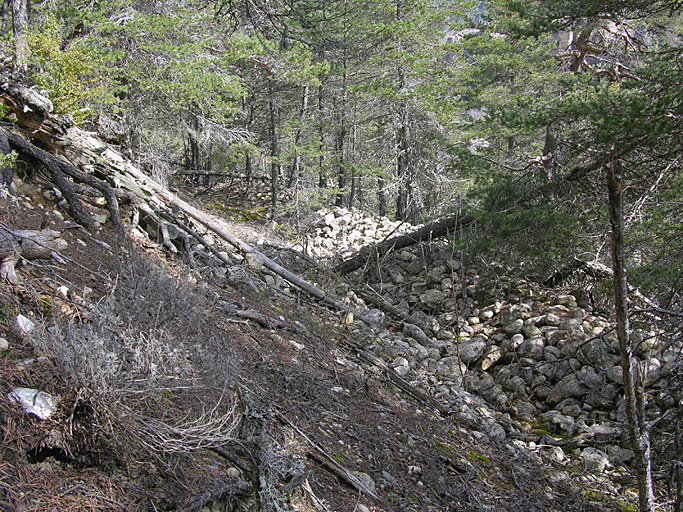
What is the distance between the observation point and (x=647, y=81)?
560 centimetres

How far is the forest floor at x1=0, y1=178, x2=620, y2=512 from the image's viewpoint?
2420mm

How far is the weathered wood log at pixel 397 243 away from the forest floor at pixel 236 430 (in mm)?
4336

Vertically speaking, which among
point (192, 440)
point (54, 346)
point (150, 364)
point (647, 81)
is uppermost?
point (647, 81)

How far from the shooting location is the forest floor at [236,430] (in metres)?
2.42

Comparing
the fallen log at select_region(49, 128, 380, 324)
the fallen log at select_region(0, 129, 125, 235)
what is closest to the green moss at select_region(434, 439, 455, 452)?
the fallen log at select_region(49, 128, 380, 324)

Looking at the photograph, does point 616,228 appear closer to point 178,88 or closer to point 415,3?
point 178,88

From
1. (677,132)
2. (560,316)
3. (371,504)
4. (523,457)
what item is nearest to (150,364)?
(371,504)

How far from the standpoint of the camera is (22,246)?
159 inches

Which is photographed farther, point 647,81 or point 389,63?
point 389,63

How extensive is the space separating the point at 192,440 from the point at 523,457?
13.5ft

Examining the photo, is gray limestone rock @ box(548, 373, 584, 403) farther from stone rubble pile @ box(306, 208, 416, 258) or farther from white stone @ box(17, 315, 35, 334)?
white stone @ box(17, 315, 35, 334)

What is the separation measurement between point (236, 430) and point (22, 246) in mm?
2546

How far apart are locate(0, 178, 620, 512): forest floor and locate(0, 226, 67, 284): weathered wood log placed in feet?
0.38

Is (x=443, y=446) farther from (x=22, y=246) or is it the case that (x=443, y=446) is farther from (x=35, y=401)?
(x=22, y=246)
